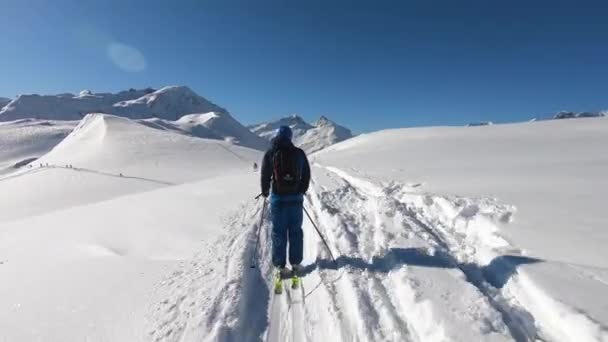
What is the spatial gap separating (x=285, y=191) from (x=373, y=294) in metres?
2.09

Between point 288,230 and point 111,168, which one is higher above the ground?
point 111,168

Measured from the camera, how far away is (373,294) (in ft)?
14.9

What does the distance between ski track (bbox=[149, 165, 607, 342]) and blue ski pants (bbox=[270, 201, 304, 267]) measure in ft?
1.16

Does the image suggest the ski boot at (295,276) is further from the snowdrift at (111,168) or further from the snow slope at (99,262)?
the snowdrift at (111,168)

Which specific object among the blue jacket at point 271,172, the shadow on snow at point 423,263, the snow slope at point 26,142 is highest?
the snow slope at point 26,142

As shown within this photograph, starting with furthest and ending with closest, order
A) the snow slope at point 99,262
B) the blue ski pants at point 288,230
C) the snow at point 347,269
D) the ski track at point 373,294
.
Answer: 1. the blue ski pants at point 288,230
2. the snow slope at point 99,262
3. the snow at point 347,269
4. the ski track at point 373,294

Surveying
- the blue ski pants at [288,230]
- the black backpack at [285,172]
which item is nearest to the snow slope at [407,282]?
the blue ski pants at [288,230]

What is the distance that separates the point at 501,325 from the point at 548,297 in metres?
0.79

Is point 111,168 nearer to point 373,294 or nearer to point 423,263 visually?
point 423,263

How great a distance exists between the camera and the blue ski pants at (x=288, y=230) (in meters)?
5.64

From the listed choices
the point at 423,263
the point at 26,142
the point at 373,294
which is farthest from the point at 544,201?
→ the point at 26,142

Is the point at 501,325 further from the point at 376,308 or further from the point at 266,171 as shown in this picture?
the point at 266,171

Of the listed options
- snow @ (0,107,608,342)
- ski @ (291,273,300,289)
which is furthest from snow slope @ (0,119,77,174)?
ski @ (291,273,300,289)

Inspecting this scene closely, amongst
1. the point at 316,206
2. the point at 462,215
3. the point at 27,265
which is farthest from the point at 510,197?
the point at 27,265
